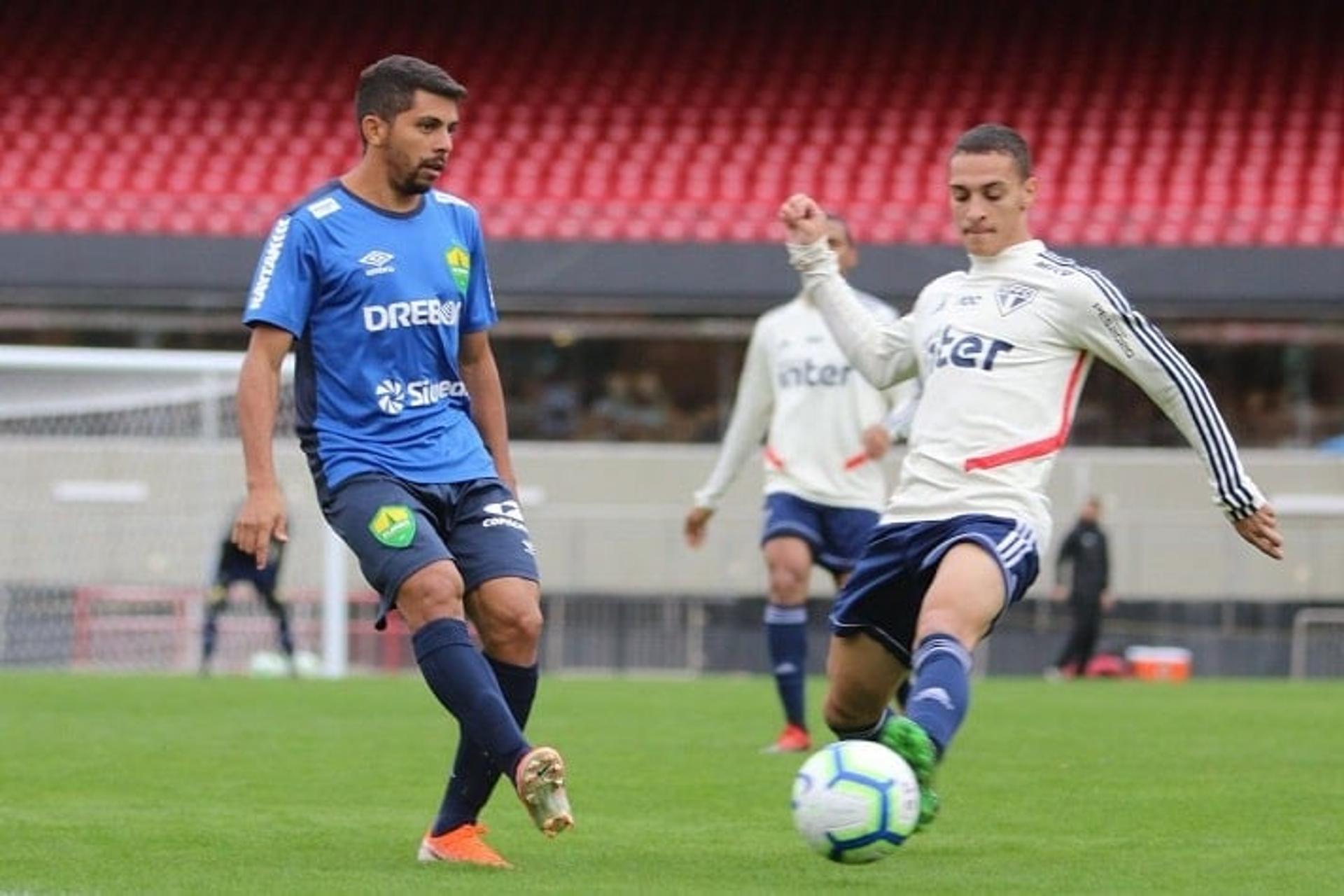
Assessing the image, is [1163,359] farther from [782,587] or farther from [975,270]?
[782,587]

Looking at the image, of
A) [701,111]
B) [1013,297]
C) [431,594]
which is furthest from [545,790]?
[701,111]

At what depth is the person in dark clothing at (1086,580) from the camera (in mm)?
22594

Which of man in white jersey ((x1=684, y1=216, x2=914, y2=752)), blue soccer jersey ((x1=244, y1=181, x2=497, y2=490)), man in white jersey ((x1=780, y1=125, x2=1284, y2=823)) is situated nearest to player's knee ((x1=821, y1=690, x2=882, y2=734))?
man in white jersey ((x1=780, y1=125, x2=1284, y2=823))

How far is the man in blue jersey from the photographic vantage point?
248 inches

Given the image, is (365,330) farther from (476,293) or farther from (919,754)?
(919,754)

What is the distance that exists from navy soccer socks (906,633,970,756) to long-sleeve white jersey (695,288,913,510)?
5047 millimetres

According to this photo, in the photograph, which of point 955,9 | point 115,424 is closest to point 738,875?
point 115,424

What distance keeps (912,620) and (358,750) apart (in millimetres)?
4700

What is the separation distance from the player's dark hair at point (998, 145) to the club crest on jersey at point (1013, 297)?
0.30 meters

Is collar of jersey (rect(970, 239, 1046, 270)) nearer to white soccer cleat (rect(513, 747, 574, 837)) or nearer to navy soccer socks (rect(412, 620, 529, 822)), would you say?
navy soccer socks (rect(412, 620, 529, 822))

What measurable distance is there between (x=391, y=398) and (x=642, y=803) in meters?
2.60

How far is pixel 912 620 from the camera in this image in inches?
272

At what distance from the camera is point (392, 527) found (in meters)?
6.30

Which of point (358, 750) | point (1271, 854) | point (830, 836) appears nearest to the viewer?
point (830, 836)
